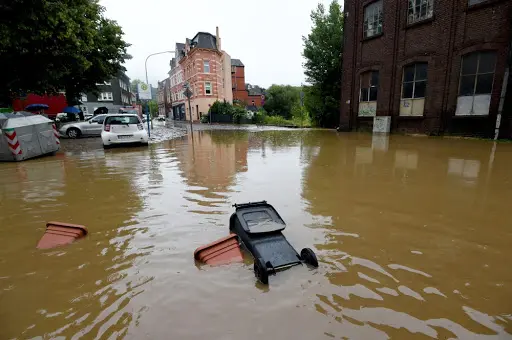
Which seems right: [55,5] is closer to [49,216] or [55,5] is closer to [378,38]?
[49,216]

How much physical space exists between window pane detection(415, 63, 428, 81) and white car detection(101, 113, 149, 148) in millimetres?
15470

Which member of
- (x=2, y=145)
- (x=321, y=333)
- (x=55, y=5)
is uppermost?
(x=55, y=5)

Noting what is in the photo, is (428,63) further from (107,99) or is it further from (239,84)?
(107,99)

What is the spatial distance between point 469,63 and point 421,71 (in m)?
2.50

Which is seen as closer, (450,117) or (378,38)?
(450,117)

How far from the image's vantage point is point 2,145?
9820 millimetres

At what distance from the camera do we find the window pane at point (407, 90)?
677 inches

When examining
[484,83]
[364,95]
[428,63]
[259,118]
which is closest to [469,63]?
[484,83]

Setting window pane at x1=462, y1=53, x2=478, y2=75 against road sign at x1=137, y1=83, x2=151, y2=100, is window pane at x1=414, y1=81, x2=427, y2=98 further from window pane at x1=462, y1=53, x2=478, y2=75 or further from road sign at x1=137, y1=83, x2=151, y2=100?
road sign at x1=137, y1=83, x2=151, y2=100

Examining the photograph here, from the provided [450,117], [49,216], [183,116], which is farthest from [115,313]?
[183,116]

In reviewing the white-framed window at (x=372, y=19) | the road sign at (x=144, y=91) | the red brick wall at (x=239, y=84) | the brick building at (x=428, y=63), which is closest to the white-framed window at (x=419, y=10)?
the brick building at (x=428, y=63)

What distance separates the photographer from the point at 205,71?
157 ft

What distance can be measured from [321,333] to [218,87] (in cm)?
5037

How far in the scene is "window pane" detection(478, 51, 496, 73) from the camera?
13.5 metres
